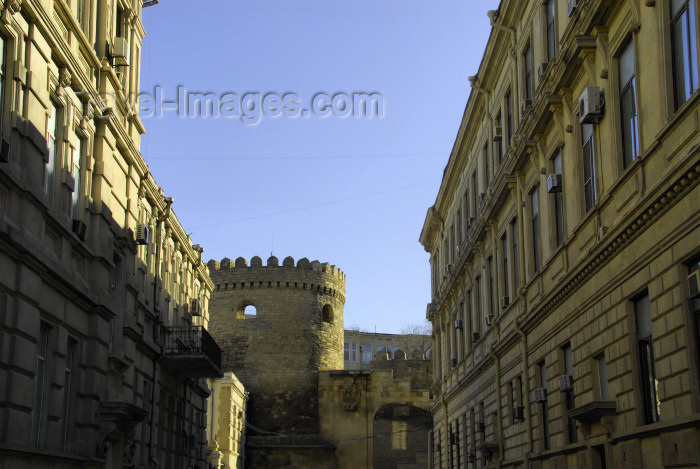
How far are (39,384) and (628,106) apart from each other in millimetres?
9132

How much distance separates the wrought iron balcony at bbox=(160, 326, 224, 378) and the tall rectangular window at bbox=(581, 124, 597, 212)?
11.8m

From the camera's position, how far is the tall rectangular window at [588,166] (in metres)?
14.7

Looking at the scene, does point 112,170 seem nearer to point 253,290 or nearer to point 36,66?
point 36,66

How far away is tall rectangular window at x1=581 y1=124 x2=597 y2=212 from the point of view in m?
14.7

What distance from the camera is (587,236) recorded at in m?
14.7

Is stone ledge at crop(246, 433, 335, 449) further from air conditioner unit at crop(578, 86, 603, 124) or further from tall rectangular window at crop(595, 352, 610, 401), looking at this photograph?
air conditioner unit at crop(578, 86, 603, 124)

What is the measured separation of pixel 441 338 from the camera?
34.9 meters

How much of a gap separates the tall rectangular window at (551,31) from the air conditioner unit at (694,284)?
7.24 meters

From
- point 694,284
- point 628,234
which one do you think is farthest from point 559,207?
point 694,284

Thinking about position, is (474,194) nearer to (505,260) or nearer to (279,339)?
(505,260)

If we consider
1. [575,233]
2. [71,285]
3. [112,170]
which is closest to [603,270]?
[575,233]

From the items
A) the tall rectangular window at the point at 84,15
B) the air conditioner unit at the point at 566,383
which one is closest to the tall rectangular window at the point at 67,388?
the tall rectangular window at the point at 84,15

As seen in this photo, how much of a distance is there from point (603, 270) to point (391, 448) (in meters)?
46.5

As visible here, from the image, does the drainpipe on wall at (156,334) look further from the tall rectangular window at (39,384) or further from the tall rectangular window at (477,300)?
the tall rectangular window at (477,300)
